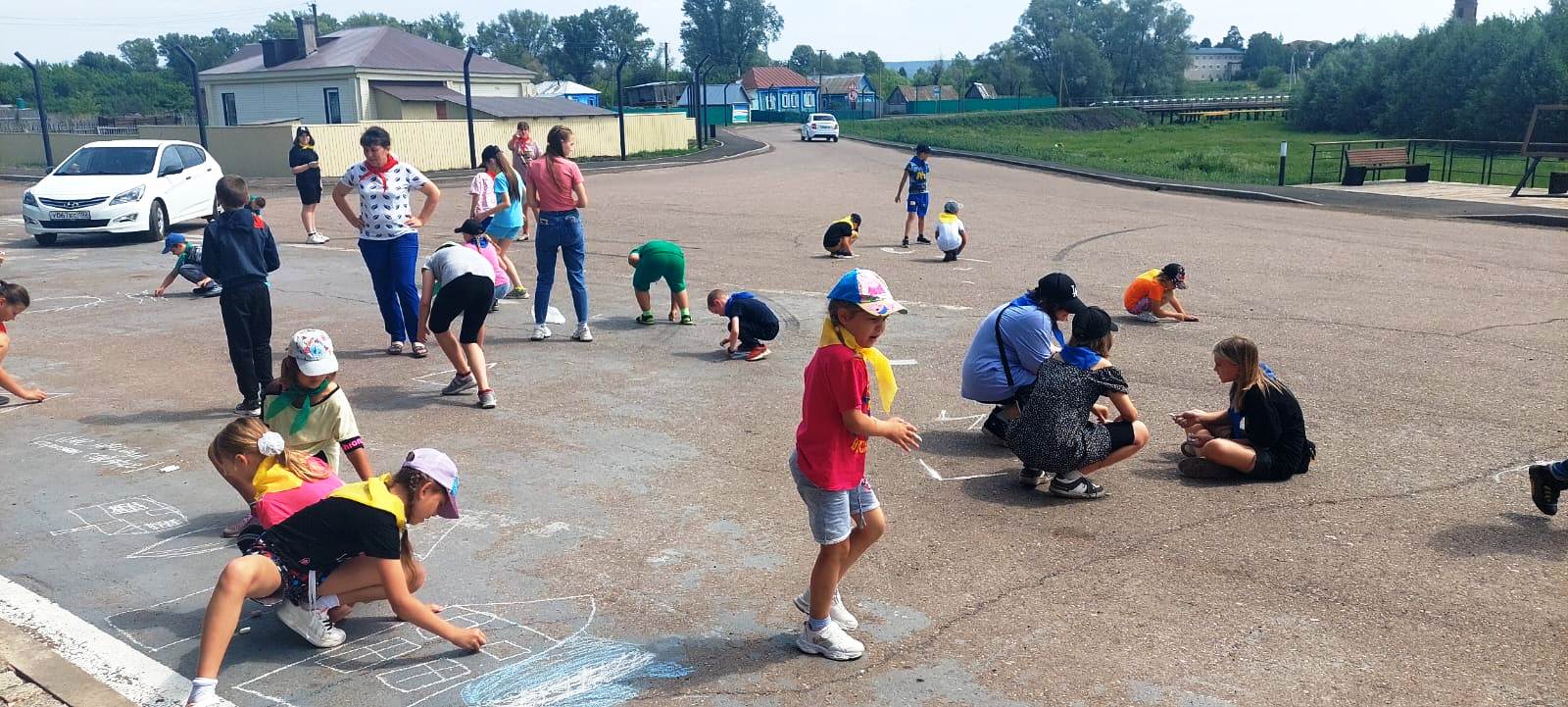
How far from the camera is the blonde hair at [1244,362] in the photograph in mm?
6340

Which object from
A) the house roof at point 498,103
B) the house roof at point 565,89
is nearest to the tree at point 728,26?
the house roof at point 565,89

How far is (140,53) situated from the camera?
12231 centimetres

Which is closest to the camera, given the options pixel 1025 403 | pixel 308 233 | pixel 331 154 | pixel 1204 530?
pixel 1204 530

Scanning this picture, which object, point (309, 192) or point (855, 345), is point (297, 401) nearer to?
point (855, 345)

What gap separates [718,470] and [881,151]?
4307 centimetres

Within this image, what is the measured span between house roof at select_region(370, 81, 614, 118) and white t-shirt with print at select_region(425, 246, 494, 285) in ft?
121

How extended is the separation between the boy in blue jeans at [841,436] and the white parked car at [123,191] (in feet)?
45.7

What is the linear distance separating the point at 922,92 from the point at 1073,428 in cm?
12819

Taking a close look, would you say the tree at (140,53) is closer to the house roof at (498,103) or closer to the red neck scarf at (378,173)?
the house roof at (498,103)

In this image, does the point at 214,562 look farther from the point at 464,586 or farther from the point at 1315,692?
the point at 1315,692

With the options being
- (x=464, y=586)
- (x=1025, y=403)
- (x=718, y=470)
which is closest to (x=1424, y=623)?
(x=1025, y=403)

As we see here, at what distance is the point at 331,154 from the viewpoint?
3186 cm

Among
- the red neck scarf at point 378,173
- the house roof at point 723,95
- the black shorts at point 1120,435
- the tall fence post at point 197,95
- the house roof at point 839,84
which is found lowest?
the black shorts at point 1120,435

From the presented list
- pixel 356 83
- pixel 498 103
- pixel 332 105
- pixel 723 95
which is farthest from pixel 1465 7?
pixel 332 105
